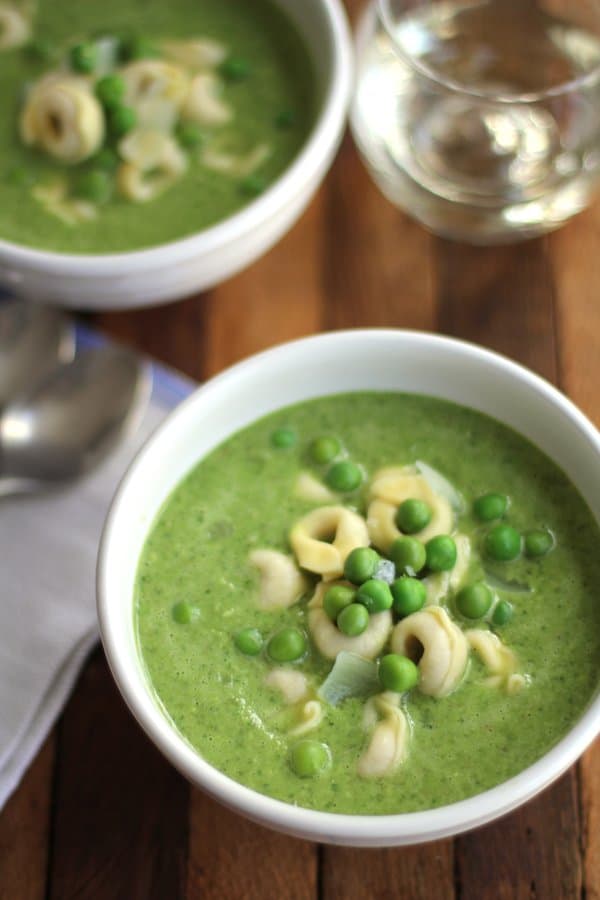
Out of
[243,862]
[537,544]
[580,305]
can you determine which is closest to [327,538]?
[537,544]

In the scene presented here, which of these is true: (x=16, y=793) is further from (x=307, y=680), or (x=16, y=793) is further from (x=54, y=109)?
(x=54, y=109)

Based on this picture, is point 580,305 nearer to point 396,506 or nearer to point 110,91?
point 396,506

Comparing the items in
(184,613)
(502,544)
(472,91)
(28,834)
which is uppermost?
(472,91)

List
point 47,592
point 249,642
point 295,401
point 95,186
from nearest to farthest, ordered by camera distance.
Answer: point 249,642, point 295,401, point 47,592, point 95,186

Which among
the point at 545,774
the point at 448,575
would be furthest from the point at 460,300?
the point at 545,774

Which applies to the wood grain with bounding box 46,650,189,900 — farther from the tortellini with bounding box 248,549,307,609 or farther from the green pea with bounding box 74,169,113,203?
the green pea with bounding box 74,169,113,203

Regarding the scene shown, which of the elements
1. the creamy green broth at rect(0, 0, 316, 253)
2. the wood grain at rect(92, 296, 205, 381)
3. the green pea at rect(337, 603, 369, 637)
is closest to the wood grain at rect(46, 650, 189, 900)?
the green pea at rect(337, 603, 369, 637)

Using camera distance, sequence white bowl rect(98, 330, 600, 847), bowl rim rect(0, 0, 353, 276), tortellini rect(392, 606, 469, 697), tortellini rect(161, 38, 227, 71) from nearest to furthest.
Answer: white bowl rect(98, 330, 600, 847)
tortellini rect(392, 606, 469, 697)
bowl rim rect(0, 0, 353, 276)
tortellini rect(161, 38, 227, 71)
